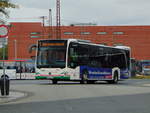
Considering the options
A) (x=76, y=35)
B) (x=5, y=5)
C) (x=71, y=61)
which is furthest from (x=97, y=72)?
(x=76, y=35)

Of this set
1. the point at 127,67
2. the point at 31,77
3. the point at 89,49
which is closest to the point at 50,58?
the point at 89,49

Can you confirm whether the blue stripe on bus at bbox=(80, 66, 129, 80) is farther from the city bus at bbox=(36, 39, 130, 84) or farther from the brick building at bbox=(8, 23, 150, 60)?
the brick building at bbox=(8, 23, 150, 60)

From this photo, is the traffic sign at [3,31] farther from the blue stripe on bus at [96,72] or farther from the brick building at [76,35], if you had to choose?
the brick building at [76,35]

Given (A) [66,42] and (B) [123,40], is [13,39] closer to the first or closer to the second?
(B) [123,40]

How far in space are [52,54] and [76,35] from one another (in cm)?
7233

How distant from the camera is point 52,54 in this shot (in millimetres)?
28203

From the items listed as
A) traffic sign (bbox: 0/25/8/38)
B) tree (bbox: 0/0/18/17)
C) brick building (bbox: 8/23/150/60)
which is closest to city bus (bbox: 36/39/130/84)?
traffic sign (bbox: 0/25/8/38)

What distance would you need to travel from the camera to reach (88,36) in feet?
330

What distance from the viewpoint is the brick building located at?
98312 mm

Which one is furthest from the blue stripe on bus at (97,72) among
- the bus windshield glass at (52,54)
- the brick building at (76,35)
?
the brick building at (76,35)

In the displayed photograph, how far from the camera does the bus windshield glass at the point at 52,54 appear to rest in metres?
28.0

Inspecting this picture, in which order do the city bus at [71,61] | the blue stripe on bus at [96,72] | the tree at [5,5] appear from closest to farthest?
the tree at [5,5] → the city bus at [71,61] → the blue stripe on bus at [96,72]

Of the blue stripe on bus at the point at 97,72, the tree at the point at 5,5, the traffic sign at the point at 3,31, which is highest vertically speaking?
the tree at the point at 5,5

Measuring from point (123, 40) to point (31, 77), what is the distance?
5456 cm
